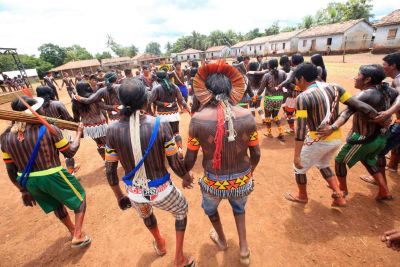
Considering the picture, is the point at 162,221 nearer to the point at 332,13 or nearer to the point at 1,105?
the point at 1,105

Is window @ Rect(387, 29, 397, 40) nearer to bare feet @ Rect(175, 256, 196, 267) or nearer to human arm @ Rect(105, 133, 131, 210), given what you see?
bare feet @ Rect(175, 256, 196, 267)

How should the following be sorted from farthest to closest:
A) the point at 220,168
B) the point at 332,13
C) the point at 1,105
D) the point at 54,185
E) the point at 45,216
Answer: the point at 332,13
the point at 1,105
the point at 45,216
the point at 54,185
the point at 220,168

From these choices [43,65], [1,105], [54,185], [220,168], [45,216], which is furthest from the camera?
[43,65]

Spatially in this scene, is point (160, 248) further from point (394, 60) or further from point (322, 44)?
point (322, 44)

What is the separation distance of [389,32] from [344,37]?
640cm

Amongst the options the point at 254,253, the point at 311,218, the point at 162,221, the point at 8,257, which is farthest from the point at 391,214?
the point at 8,257

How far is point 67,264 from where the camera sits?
10.2 feet

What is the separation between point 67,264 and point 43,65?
6721 cm

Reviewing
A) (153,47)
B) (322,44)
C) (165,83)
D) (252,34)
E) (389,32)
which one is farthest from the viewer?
(153,47)

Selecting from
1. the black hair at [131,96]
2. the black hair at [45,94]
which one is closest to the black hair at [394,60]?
the black hair at [131,96]

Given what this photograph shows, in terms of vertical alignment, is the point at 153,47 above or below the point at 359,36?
above

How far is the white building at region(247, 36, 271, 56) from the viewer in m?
49.7

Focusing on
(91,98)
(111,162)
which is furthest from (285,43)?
(111,162)

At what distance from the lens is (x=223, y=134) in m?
2.10
